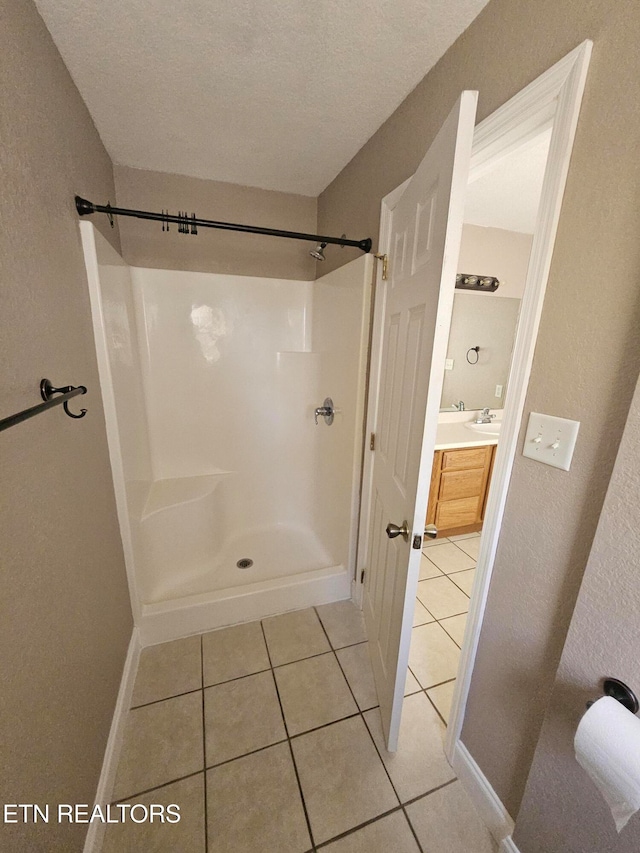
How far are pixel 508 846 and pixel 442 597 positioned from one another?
1.07 metres

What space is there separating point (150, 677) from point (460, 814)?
125 centimetres

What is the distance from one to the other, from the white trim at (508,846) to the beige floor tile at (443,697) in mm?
380

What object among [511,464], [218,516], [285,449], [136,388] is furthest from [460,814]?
[136,388]

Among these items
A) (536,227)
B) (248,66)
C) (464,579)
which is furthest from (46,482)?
(464,579)

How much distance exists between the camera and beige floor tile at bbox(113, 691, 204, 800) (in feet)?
3.55

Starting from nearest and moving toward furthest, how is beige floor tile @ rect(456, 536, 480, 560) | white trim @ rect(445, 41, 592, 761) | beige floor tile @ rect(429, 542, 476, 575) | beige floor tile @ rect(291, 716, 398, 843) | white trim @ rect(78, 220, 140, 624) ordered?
white trim @ rect(445, 41, 592, 761) < beige floor tile @ rect(291, 716, 398, 843) < white trim @ rect(78, 220, 140, 624) < beige floor tile @ rect(429, 542, 476, 575) < beige floor tile @ rect(456, 536, 480, 560)

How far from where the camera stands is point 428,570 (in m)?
2.16

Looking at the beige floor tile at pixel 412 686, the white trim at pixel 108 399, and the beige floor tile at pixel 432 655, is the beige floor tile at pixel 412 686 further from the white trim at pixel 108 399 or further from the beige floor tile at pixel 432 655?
the white trim at pixel 108 399

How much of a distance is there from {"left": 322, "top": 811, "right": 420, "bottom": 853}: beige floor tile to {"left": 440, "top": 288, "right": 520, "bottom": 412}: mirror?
2.27m

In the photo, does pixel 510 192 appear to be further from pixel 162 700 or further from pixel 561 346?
pixel 162 700

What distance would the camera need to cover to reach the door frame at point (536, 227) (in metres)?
0.67

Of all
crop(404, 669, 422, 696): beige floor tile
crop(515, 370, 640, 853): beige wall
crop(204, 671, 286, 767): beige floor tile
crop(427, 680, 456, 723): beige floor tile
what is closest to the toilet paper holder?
crop(515, 370, 640, 853): beige wall

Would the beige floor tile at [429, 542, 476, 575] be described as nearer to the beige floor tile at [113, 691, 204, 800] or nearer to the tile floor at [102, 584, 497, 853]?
the tile floor at [102, 584, 497, 853]

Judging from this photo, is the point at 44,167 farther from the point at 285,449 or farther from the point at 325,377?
the point at 285,449
